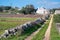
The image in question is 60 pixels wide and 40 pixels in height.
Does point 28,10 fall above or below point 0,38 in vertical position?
below

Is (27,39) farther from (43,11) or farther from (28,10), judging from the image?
(43,11)

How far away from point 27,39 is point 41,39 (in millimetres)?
1510

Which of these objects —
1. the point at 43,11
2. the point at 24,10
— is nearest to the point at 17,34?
the point at 24,10

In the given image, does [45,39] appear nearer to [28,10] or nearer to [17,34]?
[17,34]

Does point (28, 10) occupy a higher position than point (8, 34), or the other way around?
point (8, 34)

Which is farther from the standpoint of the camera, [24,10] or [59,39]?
[24,10]

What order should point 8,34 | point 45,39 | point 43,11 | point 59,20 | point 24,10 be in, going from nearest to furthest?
1. point 45,39
2. point 8,34
3. point 59,20
4. point 24,10
5. point 43,11

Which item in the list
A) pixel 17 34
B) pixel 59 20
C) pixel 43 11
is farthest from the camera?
pixel 43 11

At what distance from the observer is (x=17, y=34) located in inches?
902

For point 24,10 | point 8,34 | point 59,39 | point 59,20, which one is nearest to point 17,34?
point 8,34

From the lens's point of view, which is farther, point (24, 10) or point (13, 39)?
point (24, 10)

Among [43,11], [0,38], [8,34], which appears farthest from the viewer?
[43,11]

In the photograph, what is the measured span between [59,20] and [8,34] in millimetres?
21660

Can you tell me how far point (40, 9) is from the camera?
135m
